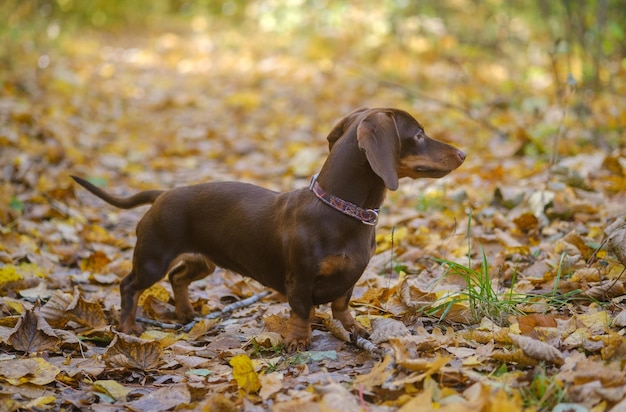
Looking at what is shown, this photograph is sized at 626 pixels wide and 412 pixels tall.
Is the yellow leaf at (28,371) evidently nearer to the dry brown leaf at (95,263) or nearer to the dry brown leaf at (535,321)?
the dry brown leaf at (95,263)

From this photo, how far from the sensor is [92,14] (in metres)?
18.1

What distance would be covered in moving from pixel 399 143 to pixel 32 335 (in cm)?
185

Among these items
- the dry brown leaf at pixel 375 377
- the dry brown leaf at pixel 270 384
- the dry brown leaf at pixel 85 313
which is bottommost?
the dry brown leaf at pixel 85 313

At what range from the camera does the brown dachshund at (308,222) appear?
3127 millimetres

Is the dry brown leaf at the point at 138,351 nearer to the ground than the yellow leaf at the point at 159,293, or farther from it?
farther from it

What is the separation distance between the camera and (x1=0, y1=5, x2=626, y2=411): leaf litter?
8.53ft

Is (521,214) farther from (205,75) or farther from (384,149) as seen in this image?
(205,75)

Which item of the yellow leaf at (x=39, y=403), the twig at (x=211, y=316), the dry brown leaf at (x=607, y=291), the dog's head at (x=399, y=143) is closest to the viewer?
the yellow leaf at (x=39, y=403)

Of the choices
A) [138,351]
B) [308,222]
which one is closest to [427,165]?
[308,222]

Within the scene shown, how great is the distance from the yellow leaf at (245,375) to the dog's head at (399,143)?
96 centimetres

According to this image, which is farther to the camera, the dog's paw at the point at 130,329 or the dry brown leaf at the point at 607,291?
the dog's paw at the point at 130,329

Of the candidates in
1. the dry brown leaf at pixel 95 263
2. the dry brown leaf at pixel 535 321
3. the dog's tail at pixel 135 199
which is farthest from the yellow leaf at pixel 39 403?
the dry brown leaf at pixel 95 263

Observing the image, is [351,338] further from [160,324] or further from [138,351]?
[160,324]

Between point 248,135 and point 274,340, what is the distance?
18.3 ft
